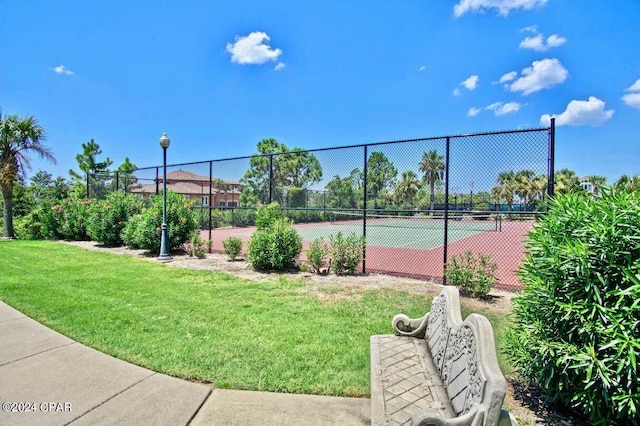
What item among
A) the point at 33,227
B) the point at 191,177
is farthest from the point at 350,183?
the point at 191,177

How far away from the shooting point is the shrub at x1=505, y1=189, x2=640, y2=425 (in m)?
1.80

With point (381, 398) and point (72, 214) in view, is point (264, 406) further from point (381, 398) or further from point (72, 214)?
point (72, 214)

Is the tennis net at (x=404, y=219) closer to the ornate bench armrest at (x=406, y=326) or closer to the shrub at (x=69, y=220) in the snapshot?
the ornate bench armrest at (x=406, y=326)

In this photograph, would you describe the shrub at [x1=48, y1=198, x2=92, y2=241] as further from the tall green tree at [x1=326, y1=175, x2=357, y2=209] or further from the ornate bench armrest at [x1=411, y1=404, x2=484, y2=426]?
the ornate bench armrest at [x1=411, y1=404, x2=484, y2=426]

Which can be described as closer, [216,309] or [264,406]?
[264,406]

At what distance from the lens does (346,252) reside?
24.6 ft

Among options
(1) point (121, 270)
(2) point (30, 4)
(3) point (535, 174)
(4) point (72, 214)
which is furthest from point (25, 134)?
(3) point (535, 174)

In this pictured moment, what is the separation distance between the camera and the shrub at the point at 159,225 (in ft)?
33.5

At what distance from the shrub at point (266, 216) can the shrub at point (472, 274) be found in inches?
169

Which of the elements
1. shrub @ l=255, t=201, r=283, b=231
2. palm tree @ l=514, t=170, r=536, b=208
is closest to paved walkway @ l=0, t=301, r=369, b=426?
palm tree @ l=514, t=170, r=536, b=208

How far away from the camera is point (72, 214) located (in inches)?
536

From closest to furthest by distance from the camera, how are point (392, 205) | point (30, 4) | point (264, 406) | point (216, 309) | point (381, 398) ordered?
point (381, 398), point (264, 406), point (216, 309), point (392, 205), point (30, 4)

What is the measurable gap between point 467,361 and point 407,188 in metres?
6.30

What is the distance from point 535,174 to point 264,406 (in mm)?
5618
